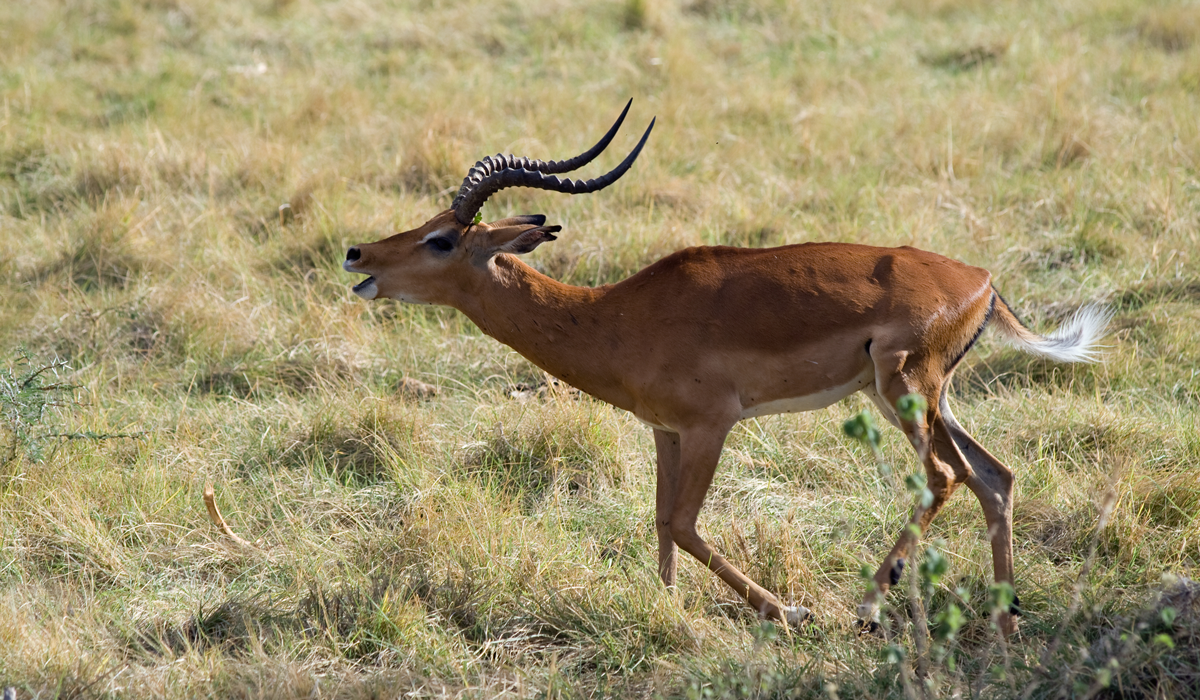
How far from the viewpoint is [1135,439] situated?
16.9 feet

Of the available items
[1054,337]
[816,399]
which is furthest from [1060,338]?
[816,399]

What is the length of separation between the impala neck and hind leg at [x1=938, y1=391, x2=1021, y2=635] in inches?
54.0

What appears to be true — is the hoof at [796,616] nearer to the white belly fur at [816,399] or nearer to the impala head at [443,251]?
the white belly fur at [816,399]

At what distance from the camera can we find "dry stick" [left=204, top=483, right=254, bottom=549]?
15.4 ft

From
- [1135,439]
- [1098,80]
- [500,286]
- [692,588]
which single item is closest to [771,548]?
[692,588]

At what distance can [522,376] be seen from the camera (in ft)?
20.4

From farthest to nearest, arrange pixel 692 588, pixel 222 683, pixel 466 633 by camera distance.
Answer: pixel 692 588
pixel 466 633
pixel 222 683

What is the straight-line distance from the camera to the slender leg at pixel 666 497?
450cm

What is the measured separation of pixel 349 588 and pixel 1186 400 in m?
4.16

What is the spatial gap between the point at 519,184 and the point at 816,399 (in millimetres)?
1430

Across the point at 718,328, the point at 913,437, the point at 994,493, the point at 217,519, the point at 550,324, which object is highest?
the point at 718,328

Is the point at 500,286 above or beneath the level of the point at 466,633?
above

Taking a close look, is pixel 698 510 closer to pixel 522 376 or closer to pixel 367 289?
pixel 367 289

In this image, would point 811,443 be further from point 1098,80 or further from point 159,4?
point 159,4
